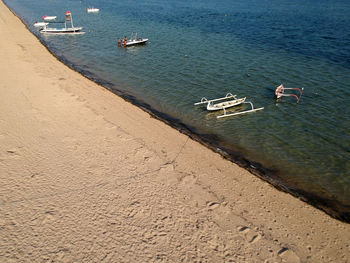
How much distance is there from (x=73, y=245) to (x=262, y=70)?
27.1m

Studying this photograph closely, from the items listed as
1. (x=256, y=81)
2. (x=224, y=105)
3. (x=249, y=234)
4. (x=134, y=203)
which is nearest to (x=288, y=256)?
(x=249, y=234)

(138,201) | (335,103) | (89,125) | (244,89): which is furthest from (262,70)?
(138,201)

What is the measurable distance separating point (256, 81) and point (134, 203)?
20.4 m

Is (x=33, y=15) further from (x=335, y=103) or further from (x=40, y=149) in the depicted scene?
(x=335, y=103)

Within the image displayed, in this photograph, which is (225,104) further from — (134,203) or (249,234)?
(134,203)

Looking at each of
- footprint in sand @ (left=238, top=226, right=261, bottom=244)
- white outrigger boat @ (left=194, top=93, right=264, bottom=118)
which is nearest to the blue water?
white outrigger boat @ (left=194, top=93, right=264, bottom=118)

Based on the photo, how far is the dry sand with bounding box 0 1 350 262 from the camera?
8914 mm

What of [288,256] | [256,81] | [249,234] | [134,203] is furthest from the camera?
[256,81]

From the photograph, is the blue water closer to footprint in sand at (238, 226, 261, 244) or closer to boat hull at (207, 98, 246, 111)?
boat hull at (207, 98, 246, 111)

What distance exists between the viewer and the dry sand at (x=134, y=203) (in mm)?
8914

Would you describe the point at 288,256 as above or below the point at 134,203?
below

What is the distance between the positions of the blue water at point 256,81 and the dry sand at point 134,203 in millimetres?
2656

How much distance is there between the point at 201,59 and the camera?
32188 mm

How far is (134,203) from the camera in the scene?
1068 centimetres
